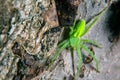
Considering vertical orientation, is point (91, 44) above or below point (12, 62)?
below

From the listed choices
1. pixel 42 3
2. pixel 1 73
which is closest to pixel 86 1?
pixel 42 3

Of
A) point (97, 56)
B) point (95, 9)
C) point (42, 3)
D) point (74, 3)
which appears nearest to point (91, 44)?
point (97, 56)

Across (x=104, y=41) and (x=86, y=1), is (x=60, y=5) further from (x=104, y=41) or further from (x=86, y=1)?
(x=104, y=41)

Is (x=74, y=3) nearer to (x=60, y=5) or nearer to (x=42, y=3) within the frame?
(x=60, y=5)

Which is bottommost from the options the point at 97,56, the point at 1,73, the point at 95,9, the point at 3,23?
the point at 97,56

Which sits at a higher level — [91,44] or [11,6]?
[11,6]

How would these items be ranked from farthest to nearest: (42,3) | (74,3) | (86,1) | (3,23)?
(86,1), (74,3), (42,3), (3,23)

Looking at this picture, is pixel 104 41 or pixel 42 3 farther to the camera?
pixel 104 41

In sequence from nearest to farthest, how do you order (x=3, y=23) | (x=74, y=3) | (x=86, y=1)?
(x=3, y=23), (x=74, y=3), (x=86, y=1)

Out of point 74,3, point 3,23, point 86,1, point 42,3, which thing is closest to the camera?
point 3,23
